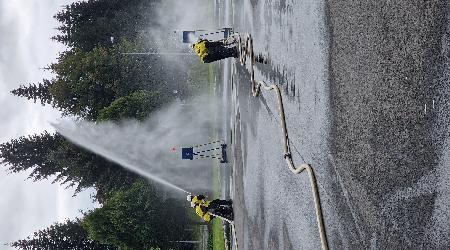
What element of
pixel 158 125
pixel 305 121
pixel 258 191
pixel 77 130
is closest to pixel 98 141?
pixel 77 130

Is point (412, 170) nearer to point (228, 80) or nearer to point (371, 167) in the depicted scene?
point (371, 167)

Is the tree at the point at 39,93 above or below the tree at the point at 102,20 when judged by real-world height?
below

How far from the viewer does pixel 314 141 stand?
24.8 ft

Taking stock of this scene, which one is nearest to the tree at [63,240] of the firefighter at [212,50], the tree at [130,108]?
the tree at [130,108]

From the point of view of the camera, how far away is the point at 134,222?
22.0 metres

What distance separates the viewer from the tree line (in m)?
22.4

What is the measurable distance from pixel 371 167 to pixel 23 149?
25307 mm

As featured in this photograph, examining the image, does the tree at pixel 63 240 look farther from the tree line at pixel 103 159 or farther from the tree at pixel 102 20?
the tree at pixel 102 20

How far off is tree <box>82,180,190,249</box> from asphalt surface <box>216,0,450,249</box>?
12783mm

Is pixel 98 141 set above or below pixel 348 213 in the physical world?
below

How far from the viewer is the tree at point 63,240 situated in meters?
27.5

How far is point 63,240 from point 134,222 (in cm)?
780

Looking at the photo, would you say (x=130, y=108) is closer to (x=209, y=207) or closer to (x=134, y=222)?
(x=134, y=222)

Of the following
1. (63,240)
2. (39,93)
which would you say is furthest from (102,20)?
(63,240)
